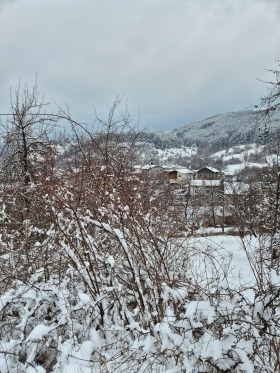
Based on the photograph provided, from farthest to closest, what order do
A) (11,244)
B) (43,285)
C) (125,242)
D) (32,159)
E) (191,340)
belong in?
1. (32,159)
2. (11,244)
3. (43,285)
4. (125,242)
5. (191,340)

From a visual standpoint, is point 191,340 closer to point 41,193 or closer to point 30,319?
point 30,319

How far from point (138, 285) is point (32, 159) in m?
6.62

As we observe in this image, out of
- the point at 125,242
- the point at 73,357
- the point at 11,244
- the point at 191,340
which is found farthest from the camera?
the point at 11,244

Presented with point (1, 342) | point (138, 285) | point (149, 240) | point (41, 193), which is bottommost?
point (1, 342)

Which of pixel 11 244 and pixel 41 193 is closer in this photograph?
pixel 41 193

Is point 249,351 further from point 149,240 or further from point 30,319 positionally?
point 30,319

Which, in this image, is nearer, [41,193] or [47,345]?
[47,345]

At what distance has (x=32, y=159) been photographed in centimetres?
902

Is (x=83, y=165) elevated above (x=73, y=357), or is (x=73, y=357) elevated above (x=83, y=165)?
(x=83, y=165)

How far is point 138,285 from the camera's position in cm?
336

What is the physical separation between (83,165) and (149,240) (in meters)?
1.11

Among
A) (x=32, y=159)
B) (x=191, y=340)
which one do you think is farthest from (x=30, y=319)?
(x=32, y=159)

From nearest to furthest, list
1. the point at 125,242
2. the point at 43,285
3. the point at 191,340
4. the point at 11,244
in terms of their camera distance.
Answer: the point at 191,340, the point at 125,242, the point at 43,285, the point at 11,244

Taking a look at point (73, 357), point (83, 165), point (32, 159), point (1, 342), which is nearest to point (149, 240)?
Result: point (83, 165)
